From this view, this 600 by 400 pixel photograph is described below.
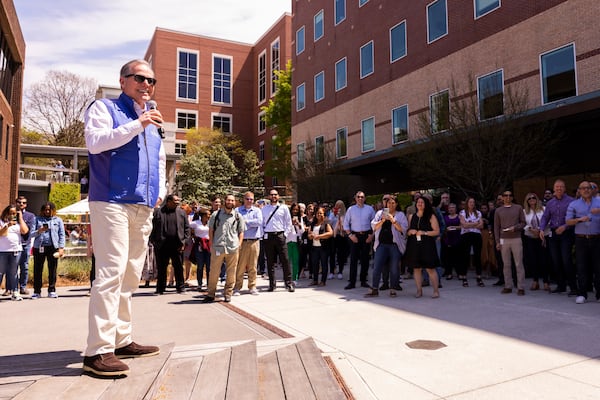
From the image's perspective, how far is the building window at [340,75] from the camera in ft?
83.1

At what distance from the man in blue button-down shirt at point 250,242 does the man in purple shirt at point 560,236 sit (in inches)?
230

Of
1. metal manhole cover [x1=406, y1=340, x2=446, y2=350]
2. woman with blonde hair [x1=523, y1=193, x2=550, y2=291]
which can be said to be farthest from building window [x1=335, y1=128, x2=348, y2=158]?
metal manhole cover [x1=406, y1=340, x2=446, y2=350]

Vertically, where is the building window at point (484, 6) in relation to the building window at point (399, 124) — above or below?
above

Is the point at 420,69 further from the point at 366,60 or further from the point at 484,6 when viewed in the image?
the point at 366,60

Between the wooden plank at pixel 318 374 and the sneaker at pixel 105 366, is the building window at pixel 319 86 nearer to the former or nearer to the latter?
the wooden plank at pixel 318 374

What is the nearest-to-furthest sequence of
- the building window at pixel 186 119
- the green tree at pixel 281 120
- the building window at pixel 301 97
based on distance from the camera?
the building window at pixel 301 97 < the green tree at pixel 281 120 < the building window at pixel 186 119

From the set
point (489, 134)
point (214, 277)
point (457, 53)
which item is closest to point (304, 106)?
point (457, 53)

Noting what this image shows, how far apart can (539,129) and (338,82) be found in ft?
50.6

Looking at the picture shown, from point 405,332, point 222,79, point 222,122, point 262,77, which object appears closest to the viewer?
point 405,332

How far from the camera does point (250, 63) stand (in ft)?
167

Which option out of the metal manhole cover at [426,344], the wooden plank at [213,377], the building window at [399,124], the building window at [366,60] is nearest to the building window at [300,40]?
the building window at [366,60]

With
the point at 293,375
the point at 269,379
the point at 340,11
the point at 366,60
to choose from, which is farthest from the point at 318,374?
the point at 340,11

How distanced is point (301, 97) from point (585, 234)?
24.6 metres

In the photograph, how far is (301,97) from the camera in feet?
99.5
